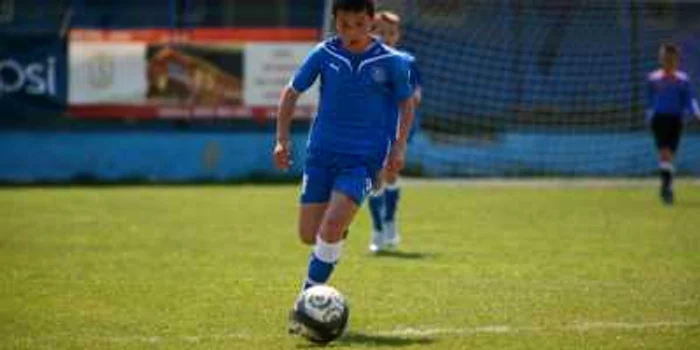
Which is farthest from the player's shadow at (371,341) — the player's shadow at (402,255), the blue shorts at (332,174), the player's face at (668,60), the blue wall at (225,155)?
the blue wall at (225,155)

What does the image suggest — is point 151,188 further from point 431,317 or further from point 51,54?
point 431,317

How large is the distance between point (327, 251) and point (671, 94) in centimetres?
1305

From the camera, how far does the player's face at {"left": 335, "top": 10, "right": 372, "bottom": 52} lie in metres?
8.99

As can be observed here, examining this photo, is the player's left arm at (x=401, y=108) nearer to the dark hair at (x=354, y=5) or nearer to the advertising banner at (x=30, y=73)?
the dark hair at (x=354, y=5)

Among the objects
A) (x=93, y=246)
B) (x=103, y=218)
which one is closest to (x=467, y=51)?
(x=103, y=218)

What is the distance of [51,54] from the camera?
941 inches

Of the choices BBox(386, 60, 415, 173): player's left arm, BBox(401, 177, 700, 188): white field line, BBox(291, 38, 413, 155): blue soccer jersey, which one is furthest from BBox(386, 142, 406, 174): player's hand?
BBox(401, 177, 700, 188): white field line

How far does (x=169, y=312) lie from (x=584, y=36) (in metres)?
13.3

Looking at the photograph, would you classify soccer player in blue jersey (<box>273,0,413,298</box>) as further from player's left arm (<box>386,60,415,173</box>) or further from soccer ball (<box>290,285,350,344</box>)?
soccer ball (<box>290,285,350,344</box>)

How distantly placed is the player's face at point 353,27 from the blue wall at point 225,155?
48.2 ft

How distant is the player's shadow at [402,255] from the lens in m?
13.5

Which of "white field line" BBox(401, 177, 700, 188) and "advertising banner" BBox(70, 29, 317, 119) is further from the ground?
"advertising banner" BBox(70, 29, 317, 119)

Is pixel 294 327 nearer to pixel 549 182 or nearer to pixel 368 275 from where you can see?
pixel 368 275

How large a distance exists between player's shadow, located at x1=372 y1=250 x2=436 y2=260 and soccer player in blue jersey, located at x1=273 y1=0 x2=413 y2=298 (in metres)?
4.32
